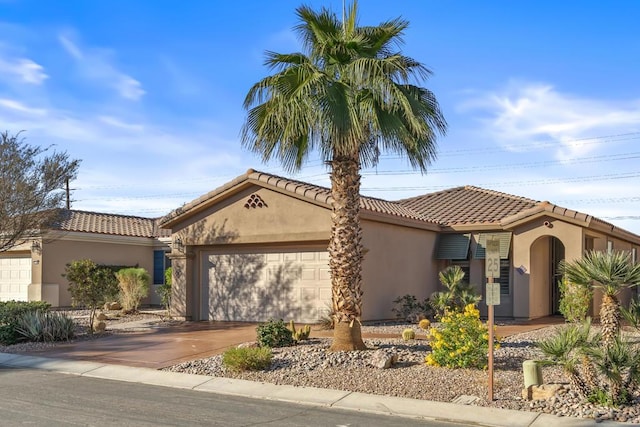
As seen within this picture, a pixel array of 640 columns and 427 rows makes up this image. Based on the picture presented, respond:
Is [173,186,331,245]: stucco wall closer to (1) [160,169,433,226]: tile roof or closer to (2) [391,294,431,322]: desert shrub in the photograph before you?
(1) [160,169,433,226]: tile roof

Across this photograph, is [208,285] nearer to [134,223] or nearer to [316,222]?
[316,222]

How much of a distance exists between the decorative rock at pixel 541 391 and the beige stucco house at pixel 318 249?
32.1 ft

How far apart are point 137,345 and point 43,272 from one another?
486 inches

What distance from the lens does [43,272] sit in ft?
89.6

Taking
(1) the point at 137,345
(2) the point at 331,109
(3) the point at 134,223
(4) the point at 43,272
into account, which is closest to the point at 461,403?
(2) the point at 331,109

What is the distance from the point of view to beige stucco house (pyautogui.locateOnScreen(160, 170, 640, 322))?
20609 mm

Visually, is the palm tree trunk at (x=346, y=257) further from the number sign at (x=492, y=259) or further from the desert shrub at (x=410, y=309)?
the desert shrub at (x=410, y=309)

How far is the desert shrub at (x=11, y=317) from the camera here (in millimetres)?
17188

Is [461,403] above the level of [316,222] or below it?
below

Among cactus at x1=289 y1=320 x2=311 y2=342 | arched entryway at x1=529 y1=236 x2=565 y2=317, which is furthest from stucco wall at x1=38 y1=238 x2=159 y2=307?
arched entryway at x1=529 y1=236 x2=565 y2=317

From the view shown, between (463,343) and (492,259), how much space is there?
243 centimetres

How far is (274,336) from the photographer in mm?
15039

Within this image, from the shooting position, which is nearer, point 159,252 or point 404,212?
point 404,212

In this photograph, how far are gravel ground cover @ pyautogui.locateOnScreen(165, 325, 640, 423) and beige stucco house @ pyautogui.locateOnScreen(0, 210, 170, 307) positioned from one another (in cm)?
1517
